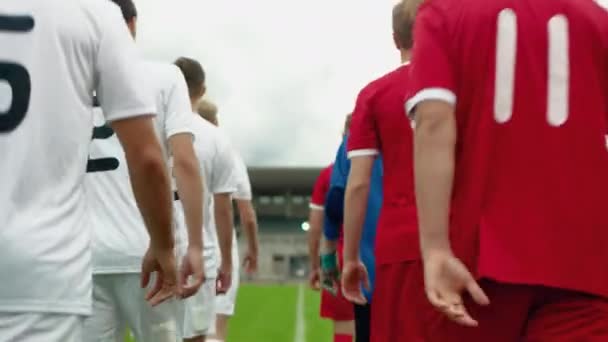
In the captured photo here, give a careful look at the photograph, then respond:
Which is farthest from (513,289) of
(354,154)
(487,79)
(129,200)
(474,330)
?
(129,200)

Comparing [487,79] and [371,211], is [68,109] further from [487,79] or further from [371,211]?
[371,211]

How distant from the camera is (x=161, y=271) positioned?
3.39 metres

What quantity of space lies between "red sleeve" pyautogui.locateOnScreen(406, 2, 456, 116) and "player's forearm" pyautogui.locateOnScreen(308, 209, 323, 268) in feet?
20.5

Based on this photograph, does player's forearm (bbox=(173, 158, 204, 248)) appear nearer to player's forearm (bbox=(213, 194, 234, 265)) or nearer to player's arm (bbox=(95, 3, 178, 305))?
player's forearm (bbox=(213, 194, 234, 265))

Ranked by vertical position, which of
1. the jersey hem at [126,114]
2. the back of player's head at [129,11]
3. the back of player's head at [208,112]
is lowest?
the jersey hem at [126,114]

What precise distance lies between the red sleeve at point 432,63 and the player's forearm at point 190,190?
231 centimetres

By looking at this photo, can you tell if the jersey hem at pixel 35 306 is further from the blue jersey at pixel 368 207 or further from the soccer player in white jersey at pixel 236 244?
the soccer player in white jersey at pixel 236 244

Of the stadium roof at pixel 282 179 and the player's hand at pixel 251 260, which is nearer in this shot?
the player's hand at pixel 251 260

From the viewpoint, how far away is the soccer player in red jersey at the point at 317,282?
28.5 ft

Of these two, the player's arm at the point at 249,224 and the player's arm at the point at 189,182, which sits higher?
the player's arm at the point at 189,182

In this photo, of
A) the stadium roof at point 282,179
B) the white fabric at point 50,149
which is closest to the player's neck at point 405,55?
the white fabric at point 50,149

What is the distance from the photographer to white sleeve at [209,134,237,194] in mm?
6957

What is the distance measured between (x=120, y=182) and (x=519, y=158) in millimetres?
2562

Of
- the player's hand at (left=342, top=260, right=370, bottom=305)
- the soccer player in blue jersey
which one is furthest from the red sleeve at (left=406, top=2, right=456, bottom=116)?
the soccer player in blue jersey
